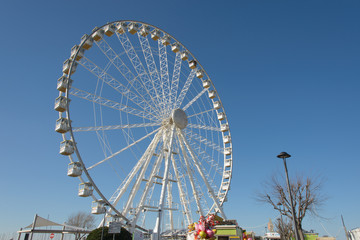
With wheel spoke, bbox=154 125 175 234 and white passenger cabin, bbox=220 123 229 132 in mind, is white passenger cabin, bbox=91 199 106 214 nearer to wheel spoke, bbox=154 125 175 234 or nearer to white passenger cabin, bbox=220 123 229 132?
wheel spoke, bbox=154 125 175 234

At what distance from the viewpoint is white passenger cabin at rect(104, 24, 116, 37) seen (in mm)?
24003

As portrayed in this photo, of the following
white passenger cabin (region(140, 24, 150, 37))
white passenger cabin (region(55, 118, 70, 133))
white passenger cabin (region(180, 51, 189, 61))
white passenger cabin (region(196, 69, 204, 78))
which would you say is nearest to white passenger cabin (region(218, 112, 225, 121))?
white passenger cabin (region(196, 69, 204, 78))

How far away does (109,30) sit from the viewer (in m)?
→ 24.2

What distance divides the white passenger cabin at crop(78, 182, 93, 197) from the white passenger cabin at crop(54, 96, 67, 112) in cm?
559

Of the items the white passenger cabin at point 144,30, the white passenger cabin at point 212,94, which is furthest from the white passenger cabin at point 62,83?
the white passenger cabin at point 212,94

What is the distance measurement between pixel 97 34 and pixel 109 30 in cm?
160

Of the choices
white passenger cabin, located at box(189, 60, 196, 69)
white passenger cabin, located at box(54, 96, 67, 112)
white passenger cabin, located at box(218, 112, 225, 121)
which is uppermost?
white passenger cabin, located at box(189, 60, 196, 69)

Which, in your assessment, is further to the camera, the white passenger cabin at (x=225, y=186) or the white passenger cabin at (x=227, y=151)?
the white passenger cabin at (x=227, y=151)

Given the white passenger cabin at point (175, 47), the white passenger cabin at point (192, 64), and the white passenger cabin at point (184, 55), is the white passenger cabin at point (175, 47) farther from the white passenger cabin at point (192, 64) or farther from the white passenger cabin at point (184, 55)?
the white passenger cabin at point (192, 64)

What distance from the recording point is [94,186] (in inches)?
739

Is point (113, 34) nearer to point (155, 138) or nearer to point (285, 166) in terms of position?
point (155, 138)

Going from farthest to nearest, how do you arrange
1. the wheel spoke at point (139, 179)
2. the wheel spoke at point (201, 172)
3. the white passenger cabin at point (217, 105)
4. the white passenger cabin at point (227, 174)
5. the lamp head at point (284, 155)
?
the white passenger cabin at point (217, 105)
the white passenger cabin at point (227, 174)
the wheel spoke at point (201, 172)
the wheel spoke at point (139, 179)
the lamp head at point (284, 155)

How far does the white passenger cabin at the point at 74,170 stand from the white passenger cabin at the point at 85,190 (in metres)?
0.86

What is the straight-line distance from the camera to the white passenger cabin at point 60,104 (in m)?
19.4
